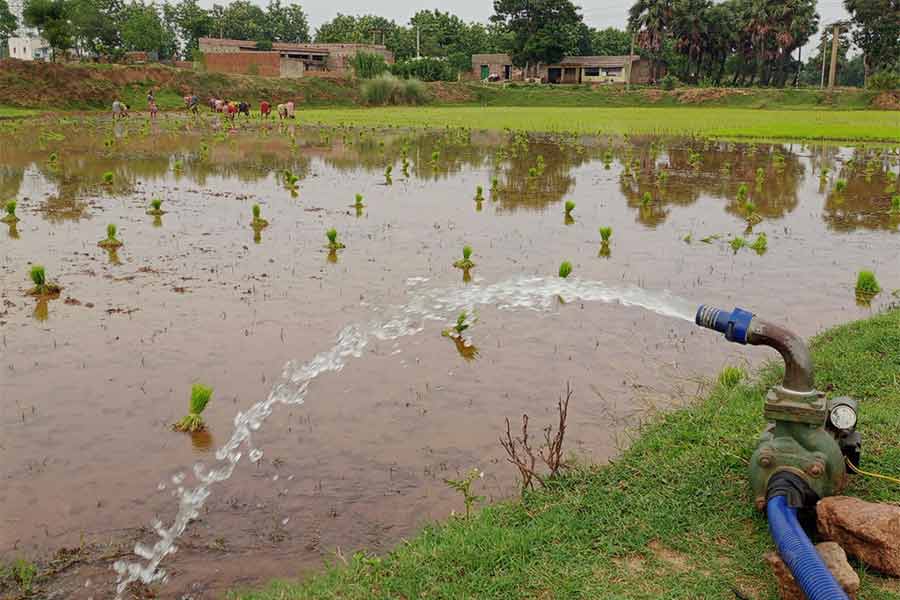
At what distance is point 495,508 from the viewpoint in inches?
162

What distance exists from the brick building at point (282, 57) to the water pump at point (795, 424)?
2243 inches

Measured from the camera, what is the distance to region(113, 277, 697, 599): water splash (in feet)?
13.2

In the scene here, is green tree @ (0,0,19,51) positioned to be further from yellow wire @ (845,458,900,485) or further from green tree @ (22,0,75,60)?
yellow wire @ (845,458,900,485)

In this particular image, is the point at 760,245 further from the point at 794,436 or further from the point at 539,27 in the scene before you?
the point at 539,27

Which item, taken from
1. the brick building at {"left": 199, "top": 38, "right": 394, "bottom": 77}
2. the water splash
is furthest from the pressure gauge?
the brick building at {"left": 199, "top": 38, "right": 394, "bottom": 77}

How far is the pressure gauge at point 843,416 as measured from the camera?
3.54m

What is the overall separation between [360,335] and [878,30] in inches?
2386

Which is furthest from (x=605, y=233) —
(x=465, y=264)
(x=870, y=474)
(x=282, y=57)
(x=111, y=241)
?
(x=282, y=57)

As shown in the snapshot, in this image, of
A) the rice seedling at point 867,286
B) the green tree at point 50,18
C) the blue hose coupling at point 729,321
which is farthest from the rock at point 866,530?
the green tree at point 50,18

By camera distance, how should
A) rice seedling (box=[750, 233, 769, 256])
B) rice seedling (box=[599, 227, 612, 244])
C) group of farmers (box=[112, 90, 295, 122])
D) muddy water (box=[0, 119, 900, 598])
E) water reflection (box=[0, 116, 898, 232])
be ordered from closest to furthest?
muddy water (box=[0, 119, 900, 598]), rice seedling (box=[750, 233, 769, 256]), rice seedling (box=[599, 227, 612, 244]), water reflection (box=[0, 116, 898, 232]), group of farmers (box=[112, 90, 295, 122])

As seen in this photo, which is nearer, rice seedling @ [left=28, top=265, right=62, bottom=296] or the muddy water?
the muddy water

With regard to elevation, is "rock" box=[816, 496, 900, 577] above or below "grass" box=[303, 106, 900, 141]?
below

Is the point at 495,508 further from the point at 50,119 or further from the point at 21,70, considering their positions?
the point at 21,70

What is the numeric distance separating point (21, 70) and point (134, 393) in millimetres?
43986
